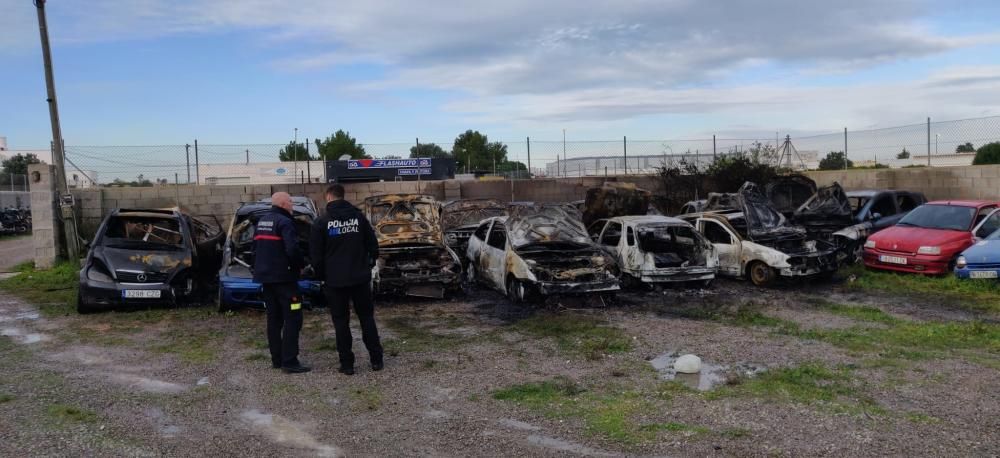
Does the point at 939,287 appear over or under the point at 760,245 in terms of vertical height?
under

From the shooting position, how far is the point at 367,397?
6094 millimetres

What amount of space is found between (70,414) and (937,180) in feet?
65.4

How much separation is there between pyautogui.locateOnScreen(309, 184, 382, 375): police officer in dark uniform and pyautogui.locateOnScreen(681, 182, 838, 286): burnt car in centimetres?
734

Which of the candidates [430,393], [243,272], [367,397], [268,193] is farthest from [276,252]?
[268,193]

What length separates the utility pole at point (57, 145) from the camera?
1459 cm

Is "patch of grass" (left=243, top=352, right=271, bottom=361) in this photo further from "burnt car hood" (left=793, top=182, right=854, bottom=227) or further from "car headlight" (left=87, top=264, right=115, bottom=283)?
"burnt car hood" (left=793, top=182, right=854, bottom=227)

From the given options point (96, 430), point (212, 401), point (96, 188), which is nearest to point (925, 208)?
point (212, 401)

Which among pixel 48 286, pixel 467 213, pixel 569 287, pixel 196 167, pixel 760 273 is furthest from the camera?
pixel 196 167

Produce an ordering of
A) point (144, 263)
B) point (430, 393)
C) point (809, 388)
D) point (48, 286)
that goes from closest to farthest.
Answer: point (809, 388) < point (430, 393) < point (144, 263) < point (48, 286)

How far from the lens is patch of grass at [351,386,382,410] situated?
584 cm

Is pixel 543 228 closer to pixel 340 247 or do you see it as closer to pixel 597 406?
pixel 340 247

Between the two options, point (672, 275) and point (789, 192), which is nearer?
point (672, 275)

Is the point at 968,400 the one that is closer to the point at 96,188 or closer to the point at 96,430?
the point at 96,430

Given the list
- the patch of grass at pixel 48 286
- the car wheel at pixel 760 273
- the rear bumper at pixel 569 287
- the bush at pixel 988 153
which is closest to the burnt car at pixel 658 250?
the car wheel at pixel 760 273
